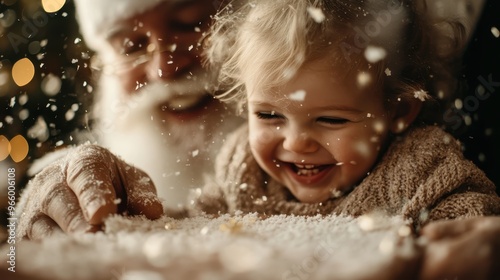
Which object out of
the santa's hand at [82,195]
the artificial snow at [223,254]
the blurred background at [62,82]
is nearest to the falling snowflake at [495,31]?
the blurred background at [62,82]

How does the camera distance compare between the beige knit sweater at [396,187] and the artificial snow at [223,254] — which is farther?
the beige knit sweater at [396,187]

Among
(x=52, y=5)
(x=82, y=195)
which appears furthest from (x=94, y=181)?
(x=52, y=5)

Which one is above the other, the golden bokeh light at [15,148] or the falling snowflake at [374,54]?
the golden bokeh light at [15,148]

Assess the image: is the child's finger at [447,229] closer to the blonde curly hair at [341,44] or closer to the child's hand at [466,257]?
the child's hand at [466,257]

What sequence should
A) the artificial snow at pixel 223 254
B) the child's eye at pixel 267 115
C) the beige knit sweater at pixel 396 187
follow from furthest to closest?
the child's eye at pixel 267 115 < the beige knit sweater at pixel 396 187 < the artificial snow at pixel 223 254

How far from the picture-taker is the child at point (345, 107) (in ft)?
2.38

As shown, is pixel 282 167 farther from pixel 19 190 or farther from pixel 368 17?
pixel 19 190

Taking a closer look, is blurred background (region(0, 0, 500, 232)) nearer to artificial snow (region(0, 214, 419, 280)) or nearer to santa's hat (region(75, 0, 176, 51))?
santa's hat (region(75, 0, 176, 51))

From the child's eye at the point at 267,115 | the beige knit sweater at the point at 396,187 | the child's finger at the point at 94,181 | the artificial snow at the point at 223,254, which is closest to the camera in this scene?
the artificial snow at the point at 223,254

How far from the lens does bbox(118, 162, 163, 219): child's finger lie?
63cm

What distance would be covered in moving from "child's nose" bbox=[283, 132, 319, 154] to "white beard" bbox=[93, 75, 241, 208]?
199mm

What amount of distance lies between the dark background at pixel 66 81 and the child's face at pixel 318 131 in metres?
0.15

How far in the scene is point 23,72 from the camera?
0.75 metres

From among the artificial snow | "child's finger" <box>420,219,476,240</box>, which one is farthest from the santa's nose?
"child's finger" <box>420,219,476,240</box>
